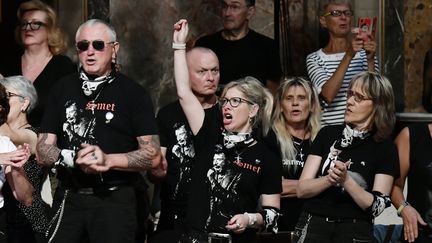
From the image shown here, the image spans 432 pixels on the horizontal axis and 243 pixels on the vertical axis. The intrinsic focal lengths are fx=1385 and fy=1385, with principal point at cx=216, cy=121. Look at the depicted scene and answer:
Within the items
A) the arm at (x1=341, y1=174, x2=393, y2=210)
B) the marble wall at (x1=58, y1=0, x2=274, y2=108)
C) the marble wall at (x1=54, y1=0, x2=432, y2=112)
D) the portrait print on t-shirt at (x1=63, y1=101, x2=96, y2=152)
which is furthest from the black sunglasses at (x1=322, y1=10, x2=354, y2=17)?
the portrait print on t-shirt at (x1=63, y1=101, x2=96, y2=152)

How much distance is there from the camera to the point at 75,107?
896cm

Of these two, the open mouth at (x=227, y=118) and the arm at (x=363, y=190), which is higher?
the open mouth at (x=227, y=118)

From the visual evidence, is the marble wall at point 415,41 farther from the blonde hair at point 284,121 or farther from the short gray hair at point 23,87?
the short gray hair at point 23,87

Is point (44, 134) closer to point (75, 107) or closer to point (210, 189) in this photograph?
point (75, 107)

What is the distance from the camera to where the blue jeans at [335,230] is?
881 centimetres

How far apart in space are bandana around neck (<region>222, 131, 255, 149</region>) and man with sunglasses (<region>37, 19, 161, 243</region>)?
501mm

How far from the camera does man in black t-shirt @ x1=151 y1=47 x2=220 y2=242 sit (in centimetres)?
956

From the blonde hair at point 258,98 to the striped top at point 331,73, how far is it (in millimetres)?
1611

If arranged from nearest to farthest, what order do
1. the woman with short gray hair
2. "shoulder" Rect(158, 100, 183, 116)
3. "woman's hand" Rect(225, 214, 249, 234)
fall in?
1. "woman's hand" Rect(225, 214, 249, 234)
2. the woman with short gray hair
3. "shoulder" Rect(158, 100, 183, 116)

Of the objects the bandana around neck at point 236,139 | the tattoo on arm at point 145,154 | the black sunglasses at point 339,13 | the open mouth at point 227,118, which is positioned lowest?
the tattoo on arm at point 145,154

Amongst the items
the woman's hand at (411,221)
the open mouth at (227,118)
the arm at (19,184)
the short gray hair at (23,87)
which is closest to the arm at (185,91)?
the open mouth at (227,118)

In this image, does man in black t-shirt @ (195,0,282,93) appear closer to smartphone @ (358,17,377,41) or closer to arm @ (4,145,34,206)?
smartphone @ (358,17,377,41)

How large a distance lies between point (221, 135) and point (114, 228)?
91 cm

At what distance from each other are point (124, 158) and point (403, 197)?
1869 millimetres
